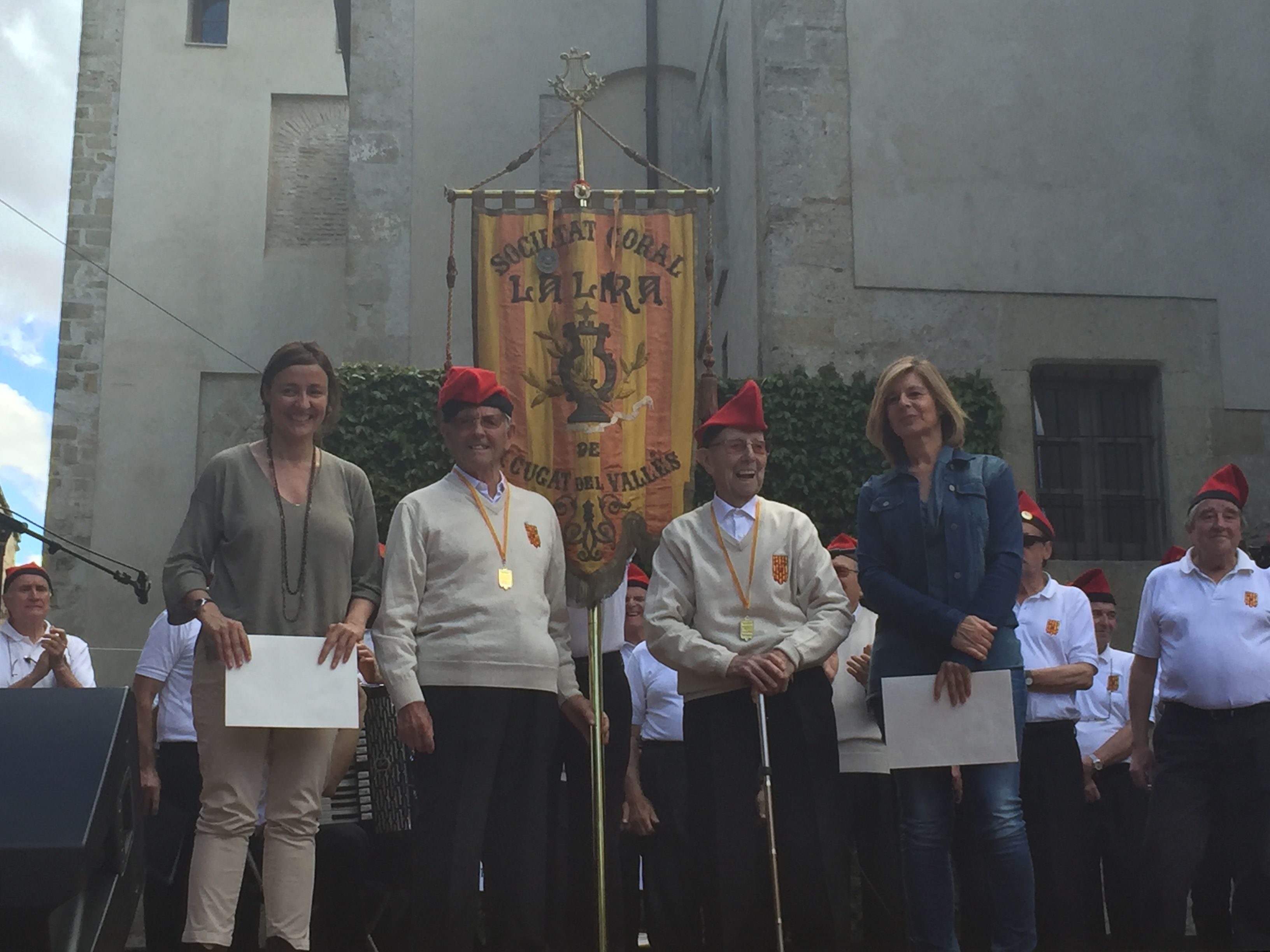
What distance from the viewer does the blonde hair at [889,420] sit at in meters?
5.19

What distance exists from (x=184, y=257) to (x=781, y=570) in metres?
19.5

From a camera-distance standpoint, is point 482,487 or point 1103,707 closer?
point 482,487

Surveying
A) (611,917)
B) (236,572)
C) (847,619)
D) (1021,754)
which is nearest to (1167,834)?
(1021,754)

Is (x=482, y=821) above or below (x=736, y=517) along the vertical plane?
below

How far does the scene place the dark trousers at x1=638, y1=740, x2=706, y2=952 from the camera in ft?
22.2

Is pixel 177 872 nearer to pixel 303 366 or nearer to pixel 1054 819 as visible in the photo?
pixel 303 366

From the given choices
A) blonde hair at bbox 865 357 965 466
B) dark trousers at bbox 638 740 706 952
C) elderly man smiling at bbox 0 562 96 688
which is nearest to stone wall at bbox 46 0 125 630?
elderly man smiling at bbox 0 562 96 688

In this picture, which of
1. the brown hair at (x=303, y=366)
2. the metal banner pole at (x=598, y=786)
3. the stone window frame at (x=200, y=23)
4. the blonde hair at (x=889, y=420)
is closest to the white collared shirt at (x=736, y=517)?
the blonde hair at (x=889, y=420)

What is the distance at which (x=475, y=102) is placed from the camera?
1878cm

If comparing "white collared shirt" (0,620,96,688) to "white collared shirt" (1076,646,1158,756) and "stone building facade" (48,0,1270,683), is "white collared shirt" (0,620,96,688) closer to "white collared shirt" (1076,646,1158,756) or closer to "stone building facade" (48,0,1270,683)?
"white collared shirt" (1076,646,1158,756)

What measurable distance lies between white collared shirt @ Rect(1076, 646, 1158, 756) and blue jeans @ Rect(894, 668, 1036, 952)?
2.83m

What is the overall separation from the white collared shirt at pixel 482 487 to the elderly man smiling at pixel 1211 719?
9.37 feet

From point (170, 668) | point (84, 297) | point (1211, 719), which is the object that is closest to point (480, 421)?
point (170, 668)

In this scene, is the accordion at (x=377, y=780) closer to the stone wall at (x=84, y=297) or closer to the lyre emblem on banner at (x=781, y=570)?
the lyre emblem on banner at (x=781, y=570)
